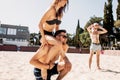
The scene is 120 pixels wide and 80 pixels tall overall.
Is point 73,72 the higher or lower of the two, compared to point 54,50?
lower

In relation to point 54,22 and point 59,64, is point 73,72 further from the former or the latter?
point 54,22

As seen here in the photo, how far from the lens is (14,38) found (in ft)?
284

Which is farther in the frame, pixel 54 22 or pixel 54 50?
pixel 54 22

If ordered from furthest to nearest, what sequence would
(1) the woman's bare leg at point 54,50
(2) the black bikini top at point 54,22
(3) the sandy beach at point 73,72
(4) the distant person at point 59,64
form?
(3) the sandy beach at point 73,72 → (2) the black bikini top at point 54,22 → (4) the distant person at point 59,64 → (1) the woman's bare leg at point 54,50

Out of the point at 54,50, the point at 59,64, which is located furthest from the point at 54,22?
the point at 59,64

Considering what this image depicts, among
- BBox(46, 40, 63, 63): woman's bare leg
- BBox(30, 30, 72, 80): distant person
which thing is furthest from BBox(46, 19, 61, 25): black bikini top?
BBox(46, 40, 63, 63): woman's bare leg

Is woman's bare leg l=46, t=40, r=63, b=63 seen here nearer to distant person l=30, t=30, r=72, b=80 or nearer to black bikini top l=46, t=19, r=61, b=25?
distant person l=30, t=30, r=72, b=80

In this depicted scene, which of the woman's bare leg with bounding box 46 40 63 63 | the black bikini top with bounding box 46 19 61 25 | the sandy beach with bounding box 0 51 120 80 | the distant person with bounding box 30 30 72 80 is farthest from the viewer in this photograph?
the sandy beach with bounding box 0 51 120 80

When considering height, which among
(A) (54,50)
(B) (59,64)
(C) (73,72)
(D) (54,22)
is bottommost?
(C) (73,72)

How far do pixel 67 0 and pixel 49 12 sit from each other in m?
0.35

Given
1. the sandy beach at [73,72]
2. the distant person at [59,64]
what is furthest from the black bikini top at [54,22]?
the sandy beach at [73,72]

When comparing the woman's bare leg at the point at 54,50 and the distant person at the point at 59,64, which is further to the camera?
the distant person at the point at 59,64

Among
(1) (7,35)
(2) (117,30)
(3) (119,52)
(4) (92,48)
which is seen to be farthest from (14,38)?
(4) (92,48)

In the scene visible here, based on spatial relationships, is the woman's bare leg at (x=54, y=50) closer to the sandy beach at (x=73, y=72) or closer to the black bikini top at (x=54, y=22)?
the black bikini top at (x=54, y=22)
